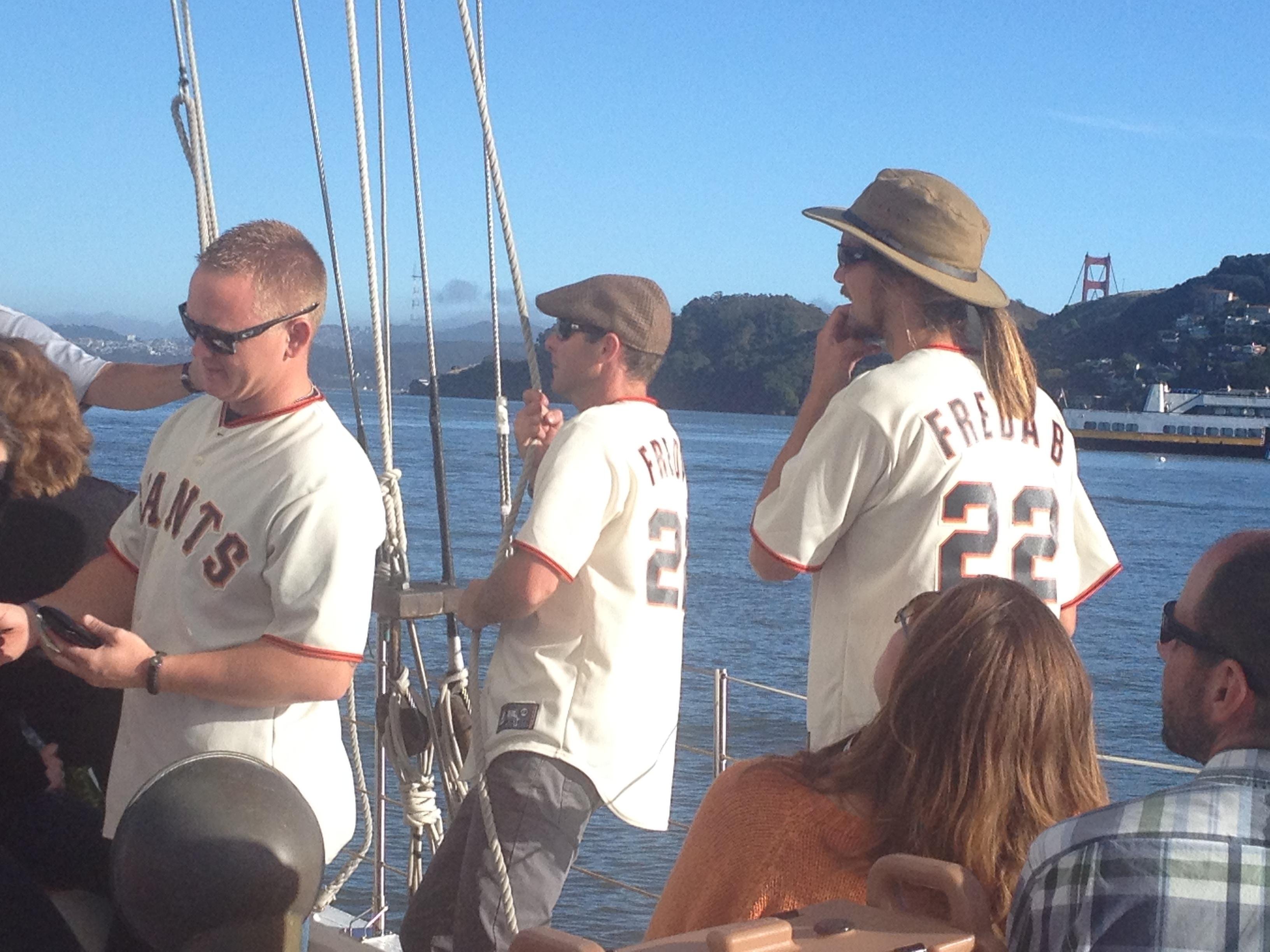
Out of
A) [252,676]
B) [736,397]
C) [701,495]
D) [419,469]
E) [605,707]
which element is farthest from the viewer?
[736,397]

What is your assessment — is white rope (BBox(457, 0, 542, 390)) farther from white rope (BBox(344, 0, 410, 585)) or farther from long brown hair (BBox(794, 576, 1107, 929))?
long brown hair (BBox(794, 576, 1107, 929))

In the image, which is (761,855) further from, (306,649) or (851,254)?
(851,254)

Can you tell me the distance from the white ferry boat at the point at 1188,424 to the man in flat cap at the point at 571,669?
248ft

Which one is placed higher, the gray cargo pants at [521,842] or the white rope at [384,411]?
the white rope at [384,411]

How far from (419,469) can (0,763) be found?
45012 mm

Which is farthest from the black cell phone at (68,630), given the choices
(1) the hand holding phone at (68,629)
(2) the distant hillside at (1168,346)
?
(2) the distant hillside at (1168,346)

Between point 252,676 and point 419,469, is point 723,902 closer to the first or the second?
point 252,676

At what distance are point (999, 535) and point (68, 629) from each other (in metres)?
1.34

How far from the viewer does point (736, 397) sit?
8469 cm

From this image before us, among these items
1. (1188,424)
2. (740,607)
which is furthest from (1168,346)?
(740,607)

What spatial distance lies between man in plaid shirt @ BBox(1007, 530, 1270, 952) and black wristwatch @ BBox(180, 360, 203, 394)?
1611mm

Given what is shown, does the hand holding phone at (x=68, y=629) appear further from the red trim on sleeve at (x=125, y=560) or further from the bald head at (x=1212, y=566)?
the bald head at (x=1212, y=566)

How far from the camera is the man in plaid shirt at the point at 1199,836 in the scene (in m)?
1.17

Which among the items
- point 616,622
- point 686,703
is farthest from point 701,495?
point 616,622
